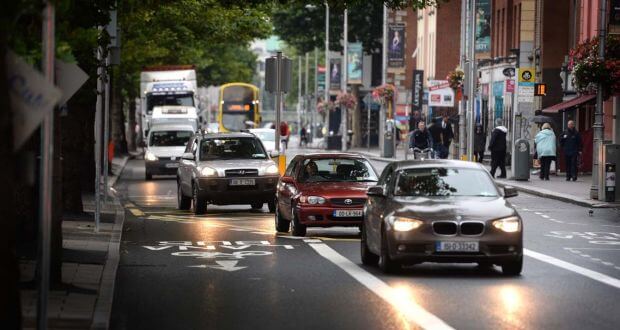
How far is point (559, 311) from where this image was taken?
572 inches

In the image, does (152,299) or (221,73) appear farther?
(221,73)

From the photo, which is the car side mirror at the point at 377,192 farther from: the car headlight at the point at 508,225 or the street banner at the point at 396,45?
the street banner at the point at 396,45

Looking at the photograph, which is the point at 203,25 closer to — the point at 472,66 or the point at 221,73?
the point at 472,66

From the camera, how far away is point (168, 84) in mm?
72438

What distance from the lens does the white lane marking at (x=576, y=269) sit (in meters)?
17.6

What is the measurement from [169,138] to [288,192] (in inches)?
1074

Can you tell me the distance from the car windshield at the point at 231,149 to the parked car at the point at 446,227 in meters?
13.8

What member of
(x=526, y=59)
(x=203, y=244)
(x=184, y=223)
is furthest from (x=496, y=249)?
(x=526, y=59)

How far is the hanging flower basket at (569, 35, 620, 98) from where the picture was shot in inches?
1468

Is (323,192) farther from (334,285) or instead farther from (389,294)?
(389,294)

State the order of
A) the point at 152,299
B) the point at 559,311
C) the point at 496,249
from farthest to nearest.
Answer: the point at 496,249 < the point at 152,299 < the point at 559,311

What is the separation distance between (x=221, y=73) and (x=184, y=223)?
81027 millimetres

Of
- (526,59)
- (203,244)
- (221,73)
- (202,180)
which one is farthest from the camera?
(221,73)

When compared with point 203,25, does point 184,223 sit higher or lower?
lower
